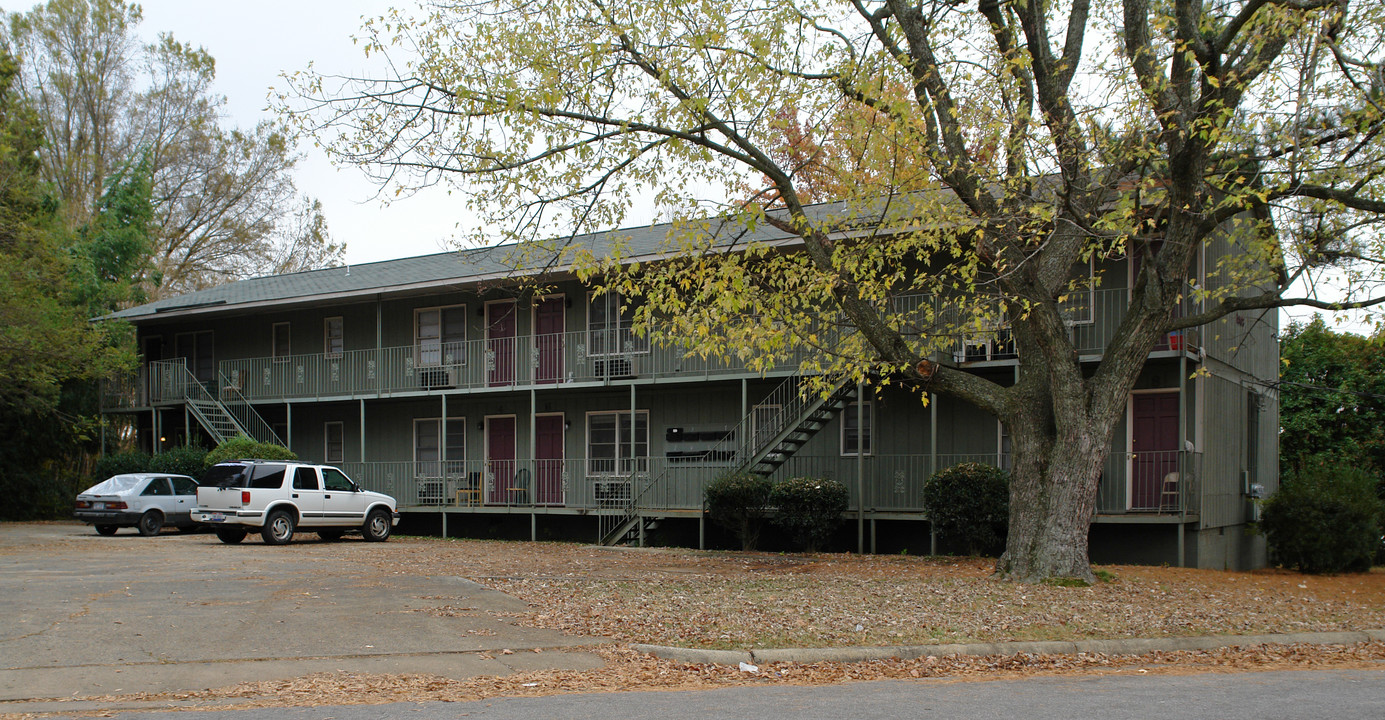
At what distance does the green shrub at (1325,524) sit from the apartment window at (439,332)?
18.6m

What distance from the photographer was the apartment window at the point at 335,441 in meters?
30.6

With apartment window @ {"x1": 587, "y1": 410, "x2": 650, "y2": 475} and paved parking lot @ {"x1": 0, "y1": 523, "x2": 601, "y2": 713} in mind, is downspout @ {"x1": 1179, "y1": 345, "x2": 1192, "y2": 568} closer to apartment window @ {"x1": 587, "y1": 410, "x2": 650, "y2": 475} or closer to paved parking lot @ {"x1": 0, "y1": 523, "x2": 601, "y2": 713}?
apartment window @ {"x1": 587, "y1": 410, "x2": 650, "y2": 475}

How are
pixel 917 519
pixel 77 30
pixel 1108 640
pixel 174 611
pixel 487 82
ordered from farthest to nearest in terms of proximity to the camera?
1. pixel 77 30
2. pixel 917 519
3. pixel 487 82
4. pixel 174 611
5. pixel 1108 640

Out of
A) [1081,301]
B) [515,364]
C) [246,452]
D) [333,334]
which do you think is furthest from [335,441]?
[1081,301]

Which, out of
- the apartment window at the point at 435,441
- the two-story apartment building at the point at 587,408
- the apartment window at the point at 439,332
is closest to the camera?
the two-story apartment building at the point at 587,408

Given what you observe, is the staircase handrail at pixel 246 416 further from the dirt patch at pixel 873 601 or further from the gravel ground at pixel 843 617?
the gravel ground at pixel 843 617

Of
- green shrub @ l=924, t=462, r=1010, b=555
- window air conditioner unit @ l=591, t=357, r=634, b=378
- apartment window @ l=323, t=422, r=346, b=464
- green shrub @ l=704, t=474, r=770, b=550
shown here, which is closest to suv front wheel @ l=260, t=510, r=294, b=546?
window air conditioner unit @ l=591, t=357, r=634, b=378

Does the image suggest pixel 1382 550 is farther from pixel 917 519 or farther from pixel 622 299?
pixel 622 299

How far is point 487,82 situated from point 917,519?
1114 centimetres

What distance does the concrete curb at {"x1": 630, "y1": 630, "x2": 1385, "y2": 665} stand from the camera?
29.3 ft

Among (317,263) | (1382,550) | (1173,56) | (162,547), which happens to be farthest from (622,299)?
(317,263)

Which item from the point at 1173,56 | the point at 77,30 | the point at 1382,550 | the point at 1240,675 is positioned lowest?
the point at 1382,550

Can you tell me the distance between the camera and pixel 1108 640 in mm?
9734

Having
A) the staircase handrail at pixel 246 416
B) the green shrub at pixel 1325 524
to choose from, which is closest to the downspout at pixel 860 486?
the green shrub at pixel 1325 524
